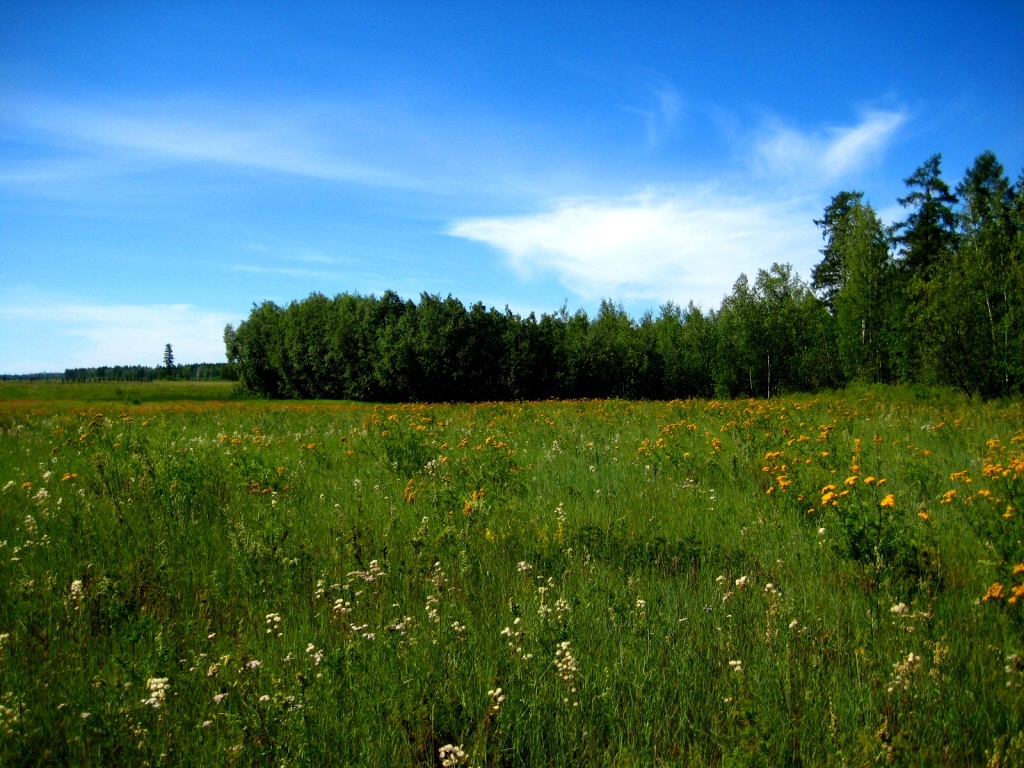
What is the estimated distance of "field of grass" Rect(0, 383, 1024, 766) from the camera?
2.55m

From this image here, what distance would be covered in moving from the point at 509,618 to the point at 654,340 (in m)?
42.3

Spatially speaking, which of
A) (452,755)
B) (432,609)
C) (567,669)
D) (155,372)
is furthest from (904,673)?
(155,372)

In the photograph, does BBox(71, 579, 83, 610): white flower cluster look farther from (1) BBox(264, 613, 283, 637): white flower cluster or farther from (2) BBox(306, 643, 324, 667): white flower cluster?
(2) BBox(306, 643, 324, 667): white flower cluster

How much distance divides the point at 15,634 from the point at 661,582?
4035 millimetres

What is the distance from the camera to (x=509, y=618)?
11.6 ft

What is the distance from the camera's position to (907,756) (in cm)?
231

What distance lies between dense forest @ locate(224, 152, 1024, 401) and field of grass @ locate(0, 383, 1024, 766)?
29.4m

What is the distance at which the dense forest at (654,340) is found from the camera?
36156 mm

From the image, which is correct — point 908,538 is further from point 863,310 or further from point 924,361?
point 863,310

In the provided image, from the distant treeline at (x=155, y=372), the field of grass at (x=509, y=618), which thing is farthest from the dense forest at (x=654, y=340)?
the distant treeline at (x=155, y=372)

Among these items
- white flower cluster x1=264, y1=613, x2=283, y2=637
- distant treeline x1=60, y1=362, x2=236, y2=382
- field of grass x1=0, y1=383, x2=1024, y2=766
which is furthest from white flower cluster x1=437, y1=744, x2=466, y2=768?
distant treeline x1=60, y1=362, x2=236, y2=382

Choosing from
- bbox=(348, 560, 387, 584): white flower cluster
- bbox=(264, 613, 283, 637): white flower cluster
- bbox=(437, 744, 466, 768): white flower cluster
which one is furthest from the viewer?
bbox=(348, 560, 387, 584): white flower cluster

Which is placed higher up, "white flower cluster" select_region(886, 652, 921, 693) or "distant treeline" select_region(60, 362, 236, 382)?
"distant treeline" select_region(60, 362, 236, 382)

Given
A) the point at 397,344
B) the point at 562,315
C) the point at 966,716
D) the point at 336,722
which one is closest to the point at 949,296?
the point at 966,716
